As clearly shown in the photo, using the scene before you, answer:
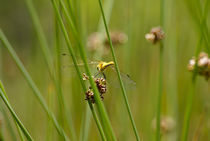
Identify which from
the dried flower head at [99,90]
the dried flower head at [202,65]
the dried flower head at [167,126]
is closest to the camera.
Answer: the dried flower head at [99,90]

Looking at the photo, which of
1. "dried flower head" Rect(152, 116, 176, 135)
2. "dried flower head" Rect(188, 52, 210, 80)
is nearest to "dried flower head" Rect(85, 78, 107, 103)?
"dried flower head" Rect(188, 52, 210, 80)

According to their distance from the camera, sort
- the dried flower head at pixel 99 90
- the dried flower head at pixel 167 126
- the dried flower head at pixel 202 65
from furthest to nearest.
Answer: the dried flower head at pixel 167 126 → the dried flower head at pixel 202 65 → the dried flower head at pixel 99 90

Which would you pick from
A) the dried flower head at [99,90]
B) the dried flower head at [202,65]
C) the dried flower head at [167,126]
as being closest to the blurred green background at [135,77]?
the dried flower head at [167,126]

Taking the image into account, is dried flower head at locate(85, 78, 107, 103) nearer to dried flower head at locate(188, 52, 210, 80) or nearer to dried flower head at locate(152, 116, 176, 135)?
dried flower head at locate(188, 52, 210, 80)

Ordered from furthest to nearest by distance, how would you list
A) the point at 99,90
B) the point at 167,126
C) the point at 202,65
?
the point at 167,126 → the point at 202,65 → the point at 99,90

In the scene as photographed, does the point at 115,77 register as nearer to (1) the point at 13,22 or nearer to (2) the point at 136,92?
(2) the point at 136,92

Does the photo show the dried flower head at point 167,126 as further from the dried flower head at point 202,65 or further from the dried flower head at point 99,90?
the dried flower head at point 99,90

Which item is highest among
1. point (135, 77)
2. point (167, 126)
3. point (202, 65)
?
point (135, 77)

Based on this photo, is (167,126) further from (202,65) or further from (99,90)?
(99,90)

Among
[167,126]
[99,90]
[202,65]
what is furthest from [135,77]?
[99,90]

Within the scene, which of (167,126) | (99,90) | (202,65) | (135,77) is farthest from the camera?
(135,77)
